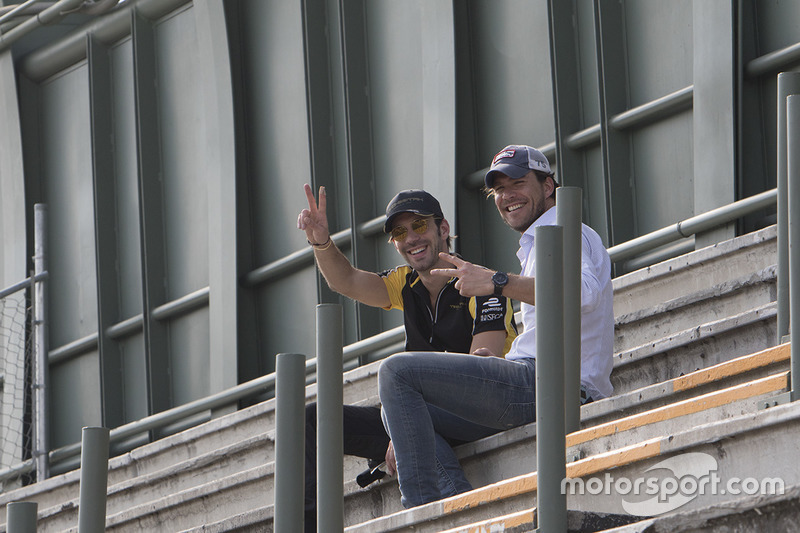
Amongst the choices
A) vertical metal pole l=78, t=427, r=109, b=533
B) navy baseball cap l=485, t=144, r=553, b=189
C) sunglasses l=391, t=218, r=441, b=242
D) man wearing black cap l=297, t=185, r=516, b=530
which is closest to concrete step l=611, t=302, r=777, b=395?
man wearing black cap l=297, t=185, r=516, b=530

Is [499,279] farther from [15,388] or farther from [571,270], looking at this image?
[15,388]

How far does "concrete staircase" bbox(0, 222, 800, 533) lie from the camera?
2.66 meters

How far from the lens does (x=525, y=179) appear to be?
14.3ft

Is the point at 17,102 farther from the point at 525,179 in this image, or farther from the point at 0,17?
the point at 525,179

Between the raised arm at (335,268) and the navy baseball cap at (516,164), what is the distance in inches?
29.5

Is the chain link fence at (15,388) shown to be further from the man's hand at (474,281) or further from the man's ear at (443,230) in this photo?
the man's hand at (474,281)

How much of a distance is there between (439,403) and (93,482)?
1231 mm

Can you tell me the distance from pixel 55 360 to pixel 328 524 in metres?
8.95

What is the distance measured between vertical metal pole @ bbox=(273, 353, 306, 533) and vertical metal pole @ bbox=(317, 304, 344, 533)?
9 centimetres

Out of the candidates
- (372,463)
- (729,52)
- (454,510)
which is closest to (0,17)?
(729,52)

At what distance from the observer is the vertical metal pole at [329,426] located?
2.98 meters

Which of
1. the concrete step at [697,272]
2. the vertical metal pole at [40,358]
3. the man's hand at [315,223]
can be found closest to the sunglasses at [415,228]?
the man's hand at [315,223]

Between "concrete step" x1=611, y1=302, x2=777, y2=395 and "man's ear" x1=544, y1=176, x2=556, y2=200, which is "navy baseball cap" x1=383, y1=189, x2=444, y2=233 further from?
"concrete step" x1=611, y1=302, x2=777, y2=395

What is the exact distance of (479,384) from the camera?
4.04 metres
